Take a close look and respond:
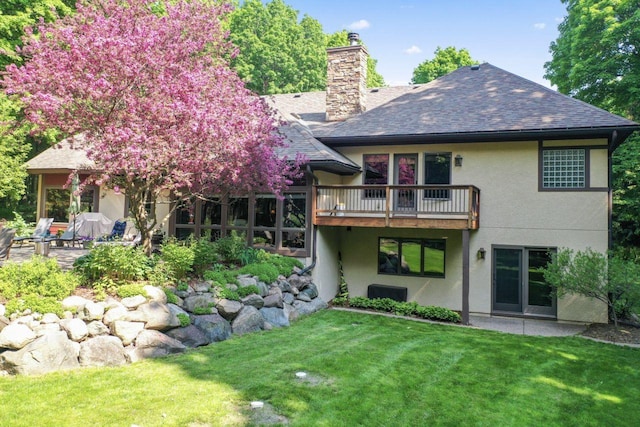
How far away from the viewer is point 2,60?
55.6 ft

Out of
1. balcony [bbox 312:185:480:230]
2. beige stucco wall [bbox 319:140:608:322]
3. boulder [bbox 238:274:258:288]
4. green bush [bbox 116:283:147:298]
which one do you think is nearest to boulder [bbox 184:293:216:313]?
green bush [bbox 116:283:147:298]

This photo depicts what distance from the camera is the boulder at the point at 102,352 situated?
5660 millimetres

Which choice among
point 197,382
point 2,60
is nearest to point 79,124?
point 197,382

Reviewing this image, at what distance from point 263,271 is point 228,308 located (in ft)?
5.46

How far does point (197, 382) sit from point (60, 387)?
1536 mm

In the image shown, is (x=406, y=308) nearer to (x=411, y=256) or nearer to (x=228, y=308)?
(x=411, y=256)

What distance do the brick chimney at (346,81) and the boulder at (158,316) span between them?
8.94 meters

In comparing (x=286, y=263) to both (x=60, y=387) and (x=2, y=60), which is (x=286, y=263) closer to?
(x=60, y=387)

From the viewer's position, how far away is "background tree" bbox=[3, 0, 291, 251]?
22.1 ft

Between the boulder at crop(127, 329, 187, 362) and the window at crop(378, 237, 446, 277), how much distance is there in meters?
6.88

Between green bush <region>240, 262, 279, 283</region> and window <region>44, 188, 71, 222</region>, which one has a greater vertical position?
window <region>44, 188, 71, 222</region>

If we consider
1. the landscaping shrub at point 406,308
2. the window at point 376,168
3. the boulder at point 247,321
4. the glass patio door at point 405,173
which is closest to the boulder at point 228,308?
the boulder at point 247,321

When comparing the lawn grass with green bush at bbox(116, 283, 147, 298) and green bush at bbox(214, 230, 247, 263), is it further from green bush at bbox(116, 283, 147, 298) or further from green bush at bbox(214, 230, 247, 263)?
green bush at bbox(214, 230, 247, 263)

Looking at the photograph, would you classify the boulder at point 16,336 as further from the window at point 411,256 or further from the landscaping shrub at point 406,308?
the window at point 411,256
